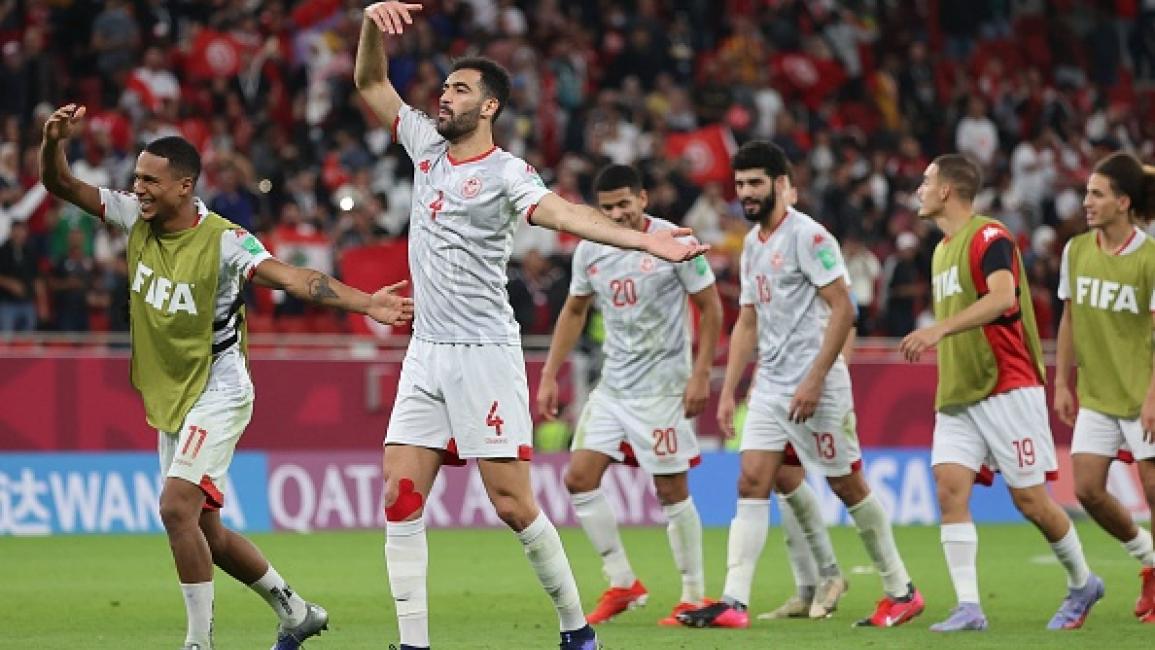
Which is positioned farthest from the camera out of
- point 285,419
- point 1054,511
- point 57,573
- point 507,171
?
point 285,419

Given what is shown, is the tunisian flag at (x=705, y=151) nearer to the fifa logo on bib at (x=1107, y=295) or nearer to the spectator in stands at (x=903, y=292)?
the spectator in stands at (x=903, y=292)

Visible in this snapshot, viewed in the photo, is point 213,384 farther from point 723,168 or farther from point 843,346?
point 723,168

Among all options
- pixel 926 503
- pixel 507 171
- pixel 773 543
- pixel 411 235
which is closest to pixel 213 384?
pixel 411 235

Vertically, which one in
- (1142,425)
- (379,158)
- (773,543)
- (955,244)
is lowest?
(773,543)

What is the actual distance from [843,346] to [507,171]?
11.4 feet

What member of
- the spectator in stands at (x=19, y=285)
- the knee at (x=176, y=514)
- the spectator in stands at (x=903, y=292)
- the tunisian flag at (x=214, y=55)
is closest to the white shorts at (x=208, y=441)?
the knee at (x=176, y=514)

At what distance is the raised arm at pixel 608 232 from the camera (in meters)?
7.89

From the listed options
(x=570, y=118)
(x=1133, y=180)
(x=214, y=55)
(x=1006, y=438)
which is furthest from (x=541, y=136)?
(x=1006, y=438)

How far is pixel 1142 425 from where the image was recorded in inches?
437

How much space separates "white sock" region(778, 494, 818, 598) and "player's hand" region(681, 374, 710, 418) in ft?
2.50

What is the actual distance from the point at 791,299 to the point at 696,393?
0.82 meters

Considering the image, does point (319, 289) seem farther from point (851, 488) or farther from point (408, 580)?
point (851, 488)

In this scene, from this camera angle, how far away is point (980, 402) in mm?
11047

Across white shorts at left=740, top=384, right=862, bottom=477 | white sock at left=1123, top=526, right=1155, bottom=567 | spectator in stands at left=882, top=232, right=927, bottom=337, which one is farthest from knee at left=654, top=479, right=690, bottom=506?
spectator in stands at left=882, top=232, right=927, bottom=337
